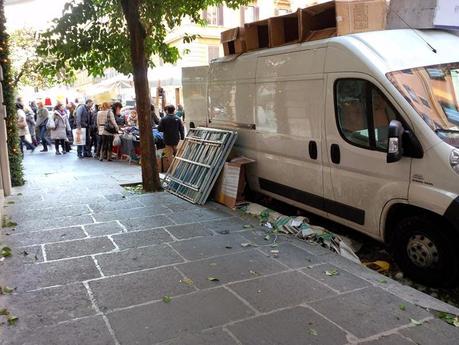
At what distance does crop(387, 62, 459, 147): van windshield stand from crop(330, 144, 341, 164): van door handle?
101cm

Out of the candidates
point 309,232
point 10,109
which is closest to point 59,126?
point 10,109

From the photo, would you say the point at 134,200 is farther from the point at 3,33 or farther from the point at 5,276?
the point at 3,33

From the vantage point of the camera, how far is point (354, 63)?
189 inches

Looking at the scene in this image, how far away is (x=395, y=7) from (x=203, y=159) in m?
3.59

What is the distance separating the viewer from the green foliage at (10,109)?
8.30m

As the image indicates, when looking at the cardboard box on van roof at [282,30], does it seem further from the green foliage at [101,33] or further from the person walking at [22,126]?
the person walking at [22,126]

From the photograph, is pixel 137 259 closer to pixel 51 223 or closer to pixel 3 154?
pixel 51 223

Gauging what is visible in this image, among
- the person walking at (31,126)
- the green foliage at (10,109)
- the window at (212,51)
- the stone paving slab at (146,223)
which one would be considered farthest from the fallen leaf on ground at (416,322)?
the window at (212,51)

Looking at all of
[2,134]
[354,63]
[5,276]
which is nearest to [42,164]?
[2,134]

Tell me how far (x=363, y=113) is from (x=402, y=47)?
30.6 inches

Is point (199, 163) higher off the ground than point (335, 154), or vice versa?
point (335, 154)

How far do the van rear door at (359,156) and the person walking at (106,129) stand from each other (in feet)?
28.0

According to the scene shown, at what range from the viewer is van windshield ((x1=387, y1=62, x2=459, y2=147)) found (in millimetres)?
4137

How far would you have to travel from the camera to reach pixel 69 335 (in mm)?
3229
